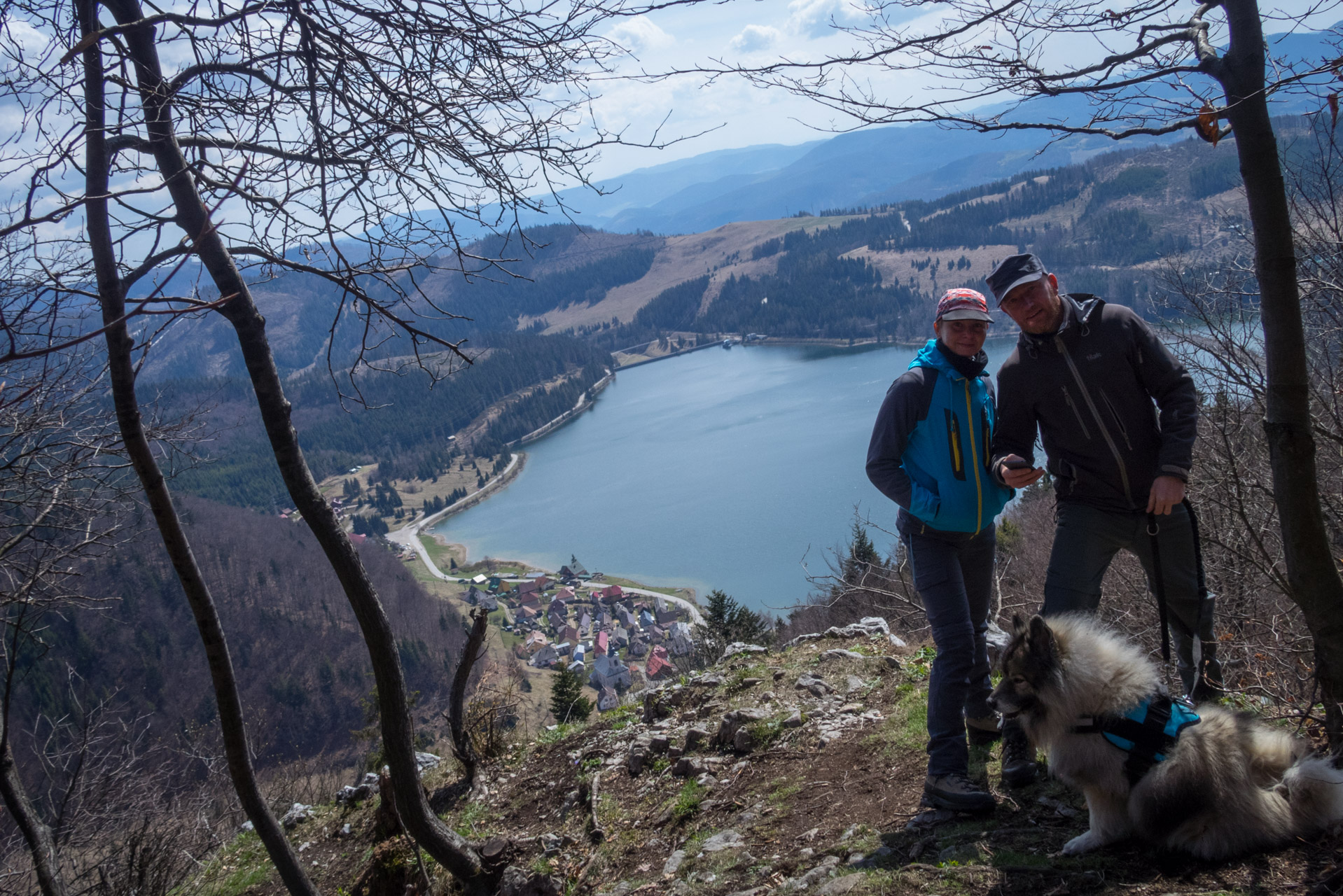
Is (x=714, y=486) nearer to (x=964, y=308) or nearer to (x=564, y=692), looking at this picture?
(x=564, y=692)

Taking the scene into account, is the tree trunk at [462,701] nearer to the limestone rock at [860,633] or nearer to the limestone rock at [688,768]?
the limestone rock at [688,768]

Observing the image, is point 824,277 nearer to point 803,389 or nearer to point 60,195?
point 803,389

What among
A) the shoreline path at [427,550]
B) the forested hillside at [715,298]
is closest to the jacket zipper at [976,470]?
the shoreline path at [427,550]

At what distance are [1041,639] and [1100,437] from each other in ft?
2.27

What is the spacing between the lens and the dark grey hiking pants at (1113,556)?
2.38 meters

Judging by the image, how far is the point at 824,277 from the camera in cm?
10038

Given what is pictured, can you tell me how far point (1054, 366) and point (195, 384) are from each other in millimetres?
73161

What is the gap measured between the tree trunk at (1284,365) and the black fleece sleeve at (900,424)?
863mm

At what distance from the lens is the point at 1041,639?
2078 millimetres

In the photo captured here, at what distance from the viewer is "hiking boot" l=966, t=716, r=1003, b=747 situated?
2.87m

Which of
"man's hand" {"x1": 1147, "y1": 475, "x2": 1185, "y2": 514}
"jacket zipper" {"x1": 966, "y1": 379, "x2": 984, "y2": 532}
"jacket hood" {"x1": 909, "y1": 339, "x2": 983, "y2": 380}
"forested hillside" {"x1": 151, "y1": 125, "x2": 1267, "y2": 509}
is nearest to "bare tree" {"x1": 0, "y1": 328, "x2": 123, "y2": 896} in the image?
"jacket hood" {"x1": 909, "y1": 339, "x2": 983, "y2": 380}

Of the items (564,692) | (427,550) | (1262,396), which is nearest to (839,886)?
(1262,396)

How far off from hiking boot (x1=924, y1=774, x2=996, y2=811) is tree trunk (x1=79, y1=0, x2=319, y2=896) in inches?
90.9

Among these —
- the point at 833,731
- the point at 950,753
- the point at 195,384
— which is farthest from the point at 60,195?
the point at 195,384
